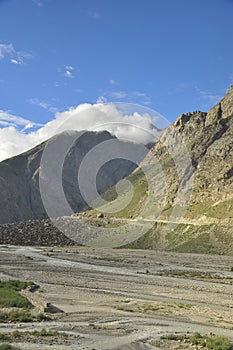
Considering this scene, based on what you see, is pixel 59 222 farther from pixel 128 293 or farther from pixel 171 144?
pixel 128 293

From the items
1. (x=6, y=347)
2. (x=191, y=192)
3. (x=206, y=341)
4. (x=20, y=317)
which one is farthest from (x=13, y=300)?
(x=191, y=192)

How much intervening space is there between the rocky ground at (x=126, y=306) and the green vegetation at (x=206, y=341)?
717 mm

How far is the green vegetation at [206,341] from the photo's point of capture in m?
21.5

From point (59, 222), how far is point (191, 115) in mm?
80430

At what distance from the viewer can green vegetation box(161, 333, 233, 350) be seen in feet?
70.7

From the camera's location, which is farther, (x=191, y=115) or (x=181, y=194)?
(x=191, y=115)

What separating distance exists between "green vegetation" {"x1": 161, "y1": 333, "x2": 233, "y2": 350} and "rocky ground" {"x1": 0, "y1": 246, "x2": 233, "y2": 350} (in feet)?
2.35

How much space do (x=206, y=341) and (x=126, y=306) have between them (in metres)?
13.9

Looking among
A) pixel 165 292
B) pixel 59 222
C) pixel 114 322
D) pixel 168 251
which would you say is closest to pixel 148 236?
pixel 168 251

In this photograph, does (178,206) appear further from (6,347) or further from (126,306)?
(6,347)

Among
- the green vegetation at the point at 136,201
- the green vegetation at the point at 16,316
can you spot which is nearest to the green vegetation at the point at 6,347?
the green vegetation at the point at 16,316

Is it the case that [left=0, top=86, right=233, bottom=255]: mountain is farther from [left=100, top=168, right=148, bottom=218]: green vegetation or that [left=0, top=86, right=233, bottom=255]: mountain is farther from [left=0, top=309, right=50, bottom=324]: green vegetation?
[left=0, top=309, right=50, bottom=324]: green vegetation

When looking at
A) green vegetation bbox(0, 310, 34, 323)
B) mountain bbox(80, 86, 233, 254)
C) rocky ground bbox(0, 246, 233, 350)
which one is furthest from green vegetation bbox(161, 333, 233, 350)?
mountain bbox(80, 86, 233, 254)

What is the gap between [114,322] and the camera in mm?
28266
